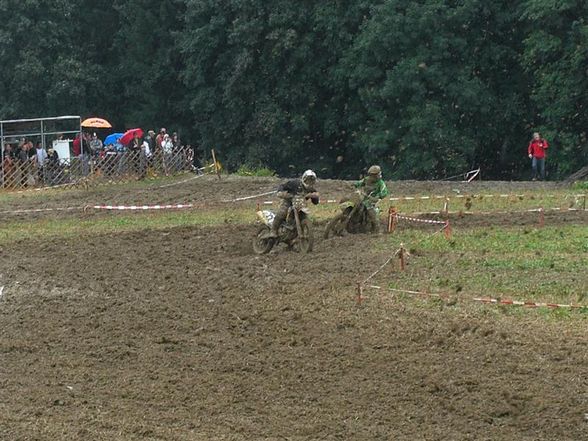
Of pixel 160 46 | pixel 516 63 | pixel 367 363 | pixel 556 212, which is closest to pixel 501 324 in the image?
pixel 367 363

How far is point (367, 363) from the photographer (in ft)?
44.1

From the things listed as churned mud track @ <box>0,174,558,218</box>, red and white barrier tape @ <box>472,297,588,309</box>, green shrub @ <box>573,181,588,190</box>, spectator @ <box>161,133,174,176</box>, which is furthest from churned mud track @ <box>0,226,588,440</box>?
spectator @ <box>161,133,174,176</box>

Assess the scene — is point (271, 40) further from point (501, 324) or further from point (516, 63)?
point (501, 324)

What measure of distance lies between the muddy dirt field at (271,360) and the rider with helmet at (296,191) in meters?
1.09

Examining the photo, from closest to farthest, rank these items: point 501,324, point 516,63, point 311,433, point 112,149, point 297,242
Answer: point 311,433 → point 501,324 → point 297,242 → point 112,149 → point 516,63

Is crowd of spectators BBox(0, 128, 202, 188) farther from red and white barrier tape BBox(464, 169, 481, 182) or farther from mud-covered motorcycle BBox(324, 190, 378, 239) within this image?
mud-covered motorcycle BBox(324, 190, 378, 239)

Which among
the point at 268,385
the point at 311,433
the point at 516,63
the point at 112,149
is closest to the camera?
the point at 311,433

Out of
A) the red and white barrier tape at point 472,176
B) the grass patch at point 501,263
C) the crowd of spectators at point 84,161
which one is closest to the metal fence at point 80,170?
the crowd of spectators at point 84,161

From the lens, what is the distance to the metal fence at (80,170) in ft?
130

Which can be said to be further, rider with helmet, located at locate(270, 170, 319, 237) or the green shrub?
the green shrub

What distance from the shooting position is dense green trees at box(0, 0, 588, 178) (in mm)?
50031

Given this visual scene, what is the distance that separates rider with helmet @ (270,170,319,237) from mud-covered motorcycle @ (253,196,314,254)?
9 centimetres

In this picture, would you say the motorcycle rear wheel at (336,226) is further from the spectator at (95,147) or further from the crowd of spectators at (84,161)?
the spectator at (95,147)

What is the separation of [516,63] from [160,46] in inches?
865
